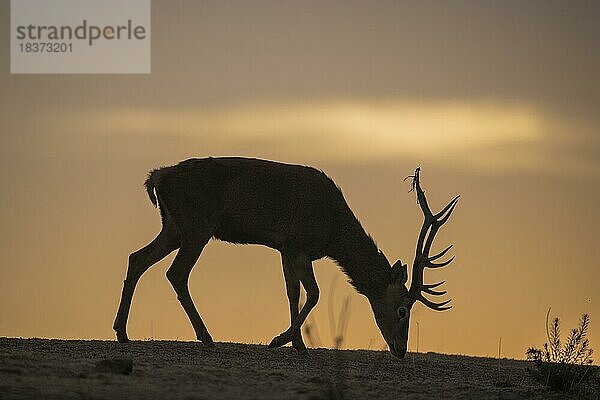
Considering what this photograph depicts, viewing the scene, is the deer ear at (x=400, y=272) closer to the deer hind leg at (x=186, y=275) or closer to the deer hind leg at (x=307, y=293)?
the deer hind leg at (x=307, y=293)

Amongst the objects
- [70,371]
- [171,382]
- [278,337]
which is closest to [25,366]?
[70,371]

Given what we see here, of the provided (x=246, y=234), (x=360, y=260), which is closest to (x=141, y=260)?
(x=246, y=234)

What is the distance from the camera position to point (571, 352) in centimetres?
1418

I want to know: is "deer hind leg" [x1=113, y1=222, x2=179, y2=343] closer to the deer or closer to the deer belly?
the deer

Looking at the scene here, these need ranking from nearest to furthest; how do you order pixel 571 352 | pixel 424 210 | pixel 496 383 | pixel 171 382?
pixel 171 382 < pixel 496 383 < pixel 571 352 < pixel 424 210

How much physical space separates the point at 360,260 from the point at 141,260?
3185 millimetres

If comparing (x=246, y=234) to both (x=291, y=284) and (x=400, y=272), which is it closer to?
(x=291, y=284)

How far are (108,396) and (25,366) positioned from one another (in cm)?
198

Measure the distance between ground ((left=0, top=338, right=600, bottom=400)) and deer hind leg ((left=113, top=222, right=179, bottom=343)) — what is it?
1.31 feet

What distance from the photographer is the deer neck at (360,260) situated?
16.1 meters

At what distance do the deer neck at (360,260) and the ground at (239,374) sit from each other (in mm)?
1003

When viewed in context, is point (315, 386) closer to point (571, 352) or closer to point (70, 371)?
point (70, 371)

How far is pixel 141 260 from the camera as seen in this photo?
1535 centimetres

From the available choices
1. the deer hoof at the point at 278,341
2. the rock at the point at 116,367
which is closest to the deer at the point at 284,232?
the deer hoof at the point at 278,341
